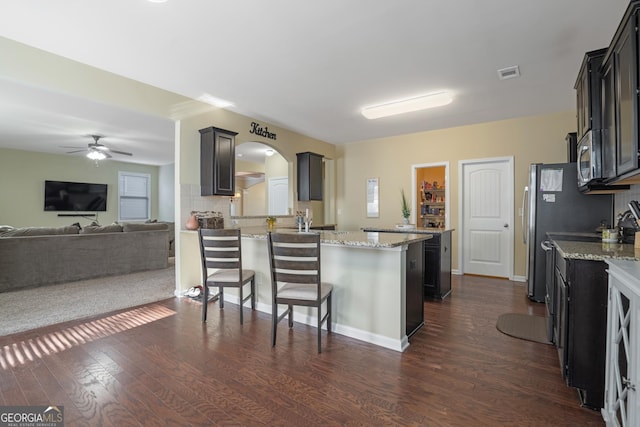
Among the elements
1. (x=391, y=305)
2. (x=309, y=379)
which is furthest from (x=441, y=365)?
(x=309, y=379)

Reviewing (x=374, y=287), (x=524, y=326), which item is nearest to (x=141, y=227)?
(x=374, y=287)

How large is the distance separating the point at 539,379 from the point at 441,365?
2.00 ft

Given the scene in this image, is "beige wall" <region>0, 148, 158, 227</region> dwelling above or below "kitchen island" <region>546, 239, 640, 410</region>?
above

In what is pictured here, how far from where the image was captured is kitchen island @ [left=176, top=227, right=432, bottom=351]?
2492mm

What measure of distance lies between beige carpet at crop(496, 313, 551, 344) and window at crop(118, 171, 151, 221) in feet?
31.7

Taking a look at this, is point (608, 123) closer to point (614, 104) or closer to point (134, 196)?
point (614, 104)

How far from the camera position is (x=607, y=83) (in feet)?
6.68

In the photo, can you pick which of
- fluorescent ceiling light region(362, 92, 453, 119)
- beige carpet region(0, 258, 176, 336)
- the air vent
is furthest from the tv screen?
the air vent

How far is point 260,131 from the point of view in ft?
16.5

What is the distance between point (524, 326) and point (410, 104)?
9.43ft

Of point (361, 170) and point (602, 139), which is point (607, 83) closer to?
point (602, 139)

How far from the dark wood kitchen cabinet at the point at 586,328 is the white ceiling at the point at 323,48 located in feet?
6.25

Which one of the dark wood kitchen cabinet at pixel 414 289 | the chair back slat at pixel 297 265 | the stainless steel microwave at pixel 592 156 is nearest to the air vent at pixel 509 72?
the stainless steel microwave at pixel 592 156

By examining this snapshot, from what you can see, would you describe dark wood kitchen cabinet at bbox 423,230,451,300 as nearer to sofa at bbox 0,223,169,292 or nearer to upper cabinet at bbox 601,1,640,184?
upper cabinet at bbox 601,1,640,184
